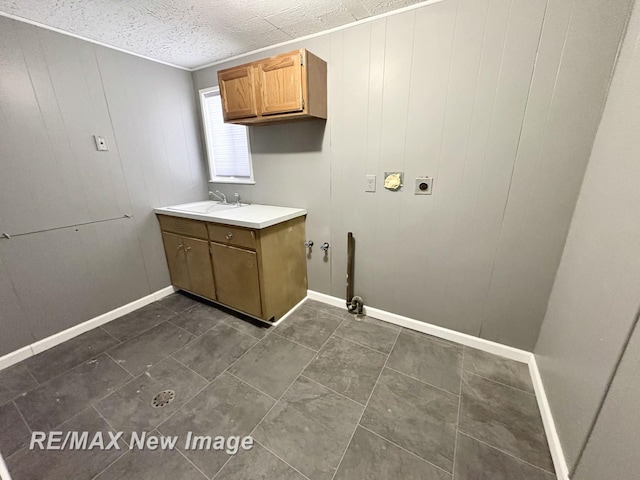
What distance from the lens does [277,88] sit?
6.09ft

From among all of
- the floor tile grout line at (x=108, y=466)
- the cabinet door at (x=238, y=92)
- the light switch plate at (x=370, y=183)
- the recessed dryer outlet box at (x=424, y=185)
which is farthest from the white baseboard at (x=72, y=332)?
the recessed dryer outlet box at (x=424, y=185)

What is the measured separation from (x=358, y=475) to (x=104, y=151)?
286 centimetres

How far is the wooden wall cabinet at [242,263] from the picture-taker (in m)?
2.02

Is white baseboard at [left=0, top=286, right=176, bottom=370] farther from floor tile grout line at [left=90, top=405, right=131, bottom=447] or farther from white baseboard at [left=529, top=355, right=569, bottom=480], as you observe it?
white baseboard at [left=529, top=355, right=569, bottom=480]

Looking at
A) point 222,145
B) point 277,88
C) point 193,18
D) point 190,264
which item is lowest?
point 190,264

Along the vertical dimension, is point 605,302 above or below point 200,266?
above

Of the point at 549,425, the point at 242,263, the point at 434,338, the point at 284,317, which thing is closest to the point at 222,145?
the point at 242,263

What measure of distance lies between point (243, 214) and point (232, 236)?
251 mm

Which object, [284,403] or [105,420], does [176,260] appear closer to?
[105,420]

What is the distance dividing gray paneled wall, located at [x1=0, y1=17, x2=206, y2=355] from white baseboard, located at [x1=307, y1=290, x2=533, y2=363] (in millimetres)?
1988

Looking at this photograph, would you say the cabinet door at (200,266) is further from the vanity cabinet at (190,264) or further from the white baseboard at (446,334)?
the white baseboard at (446,334)

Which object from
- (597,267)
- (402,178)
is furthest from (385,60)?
(597,267)

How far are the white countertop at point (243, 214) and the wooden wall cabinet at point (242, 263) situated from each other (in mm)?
57

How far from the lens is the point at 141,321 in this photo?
7.43ft
